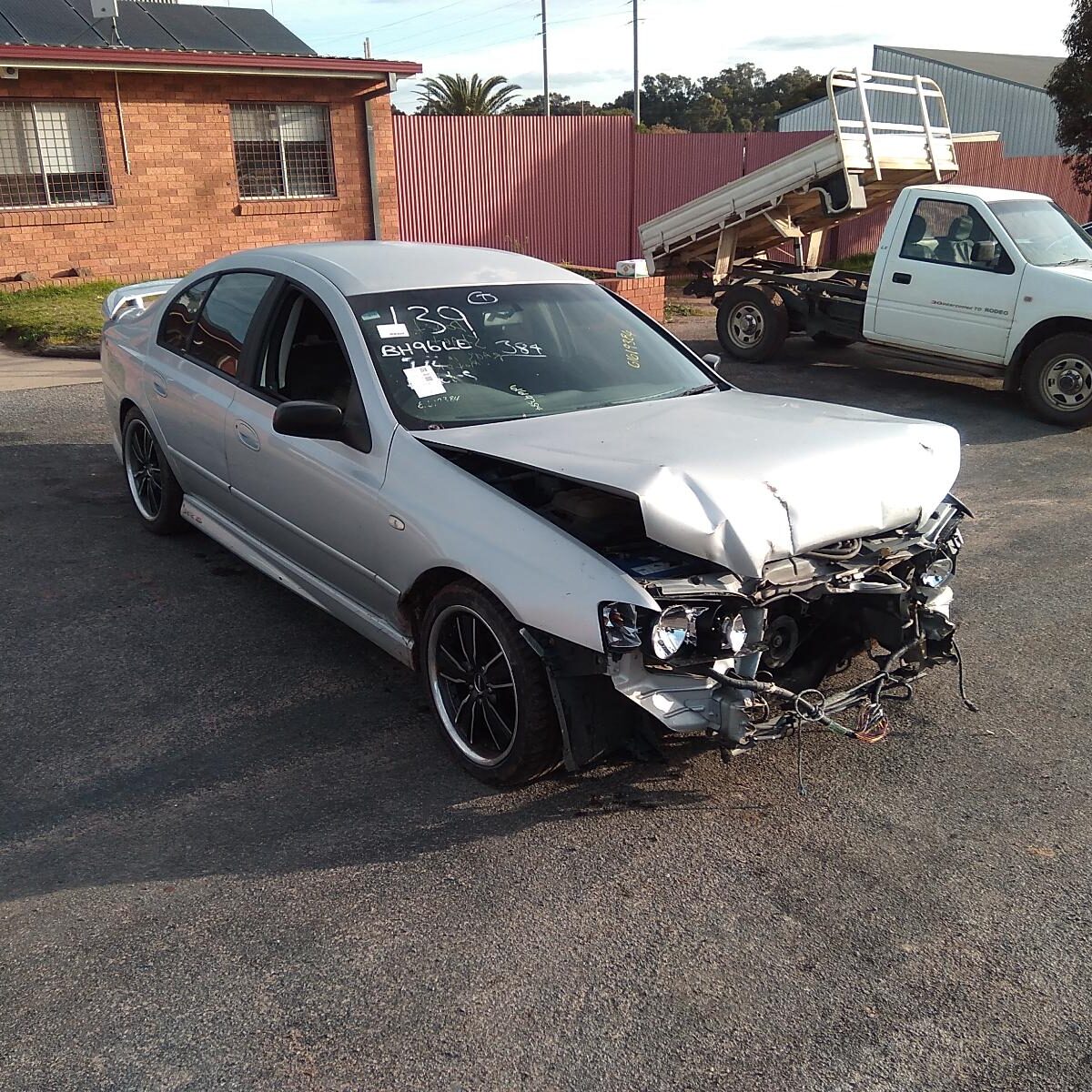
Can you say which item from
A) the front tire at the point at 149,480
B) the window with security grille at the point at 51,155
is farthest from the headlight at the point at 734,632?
the window with security grille at the point at 51,155

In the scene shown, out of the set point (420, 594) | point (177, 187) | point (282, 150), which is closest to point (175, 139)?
point (177, 187)

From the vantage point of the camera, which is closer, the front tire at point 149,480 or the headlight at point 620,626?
the headlight at point 620,626

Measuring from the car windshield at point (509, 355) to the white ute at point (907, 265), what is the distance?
19.2ft

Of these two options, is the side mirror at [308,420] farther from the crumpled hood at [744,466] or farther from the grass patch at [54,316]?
the grass patch at [54,316]

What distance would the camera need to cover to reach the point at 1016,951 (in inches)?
121

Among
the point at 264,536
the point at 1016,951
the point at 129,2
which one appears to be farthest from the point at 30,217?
the point at 1016,951

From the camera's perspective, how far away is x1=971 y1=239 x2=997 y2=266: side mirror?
10047 mm

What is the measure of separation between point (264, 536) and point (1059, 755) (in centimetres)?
347

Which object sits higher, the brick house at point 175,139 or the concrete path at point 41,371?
the brick house at point 175,139

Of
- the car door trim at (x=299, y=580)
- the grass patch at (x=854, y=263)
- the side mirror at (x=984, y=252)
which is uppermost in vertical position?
the side mirror at (x=984, y=252)

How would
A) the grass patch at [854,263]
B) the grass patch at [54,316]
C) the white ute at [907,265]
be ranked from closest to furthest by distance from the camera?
1. the white ute at [907,265]
2. the grass patch at [54,316]
3. the grass patch at [854,263]

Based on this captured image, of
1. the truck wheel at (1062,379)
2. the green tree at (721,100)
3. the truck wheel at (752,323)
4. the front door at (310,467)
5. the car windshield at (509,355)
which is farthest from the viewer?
the green tree at (721,100)

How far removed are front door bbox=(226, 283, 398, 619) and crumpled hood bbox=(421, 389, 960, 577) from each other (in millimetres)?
416

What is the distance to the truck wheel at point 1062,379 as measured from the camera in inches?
377
